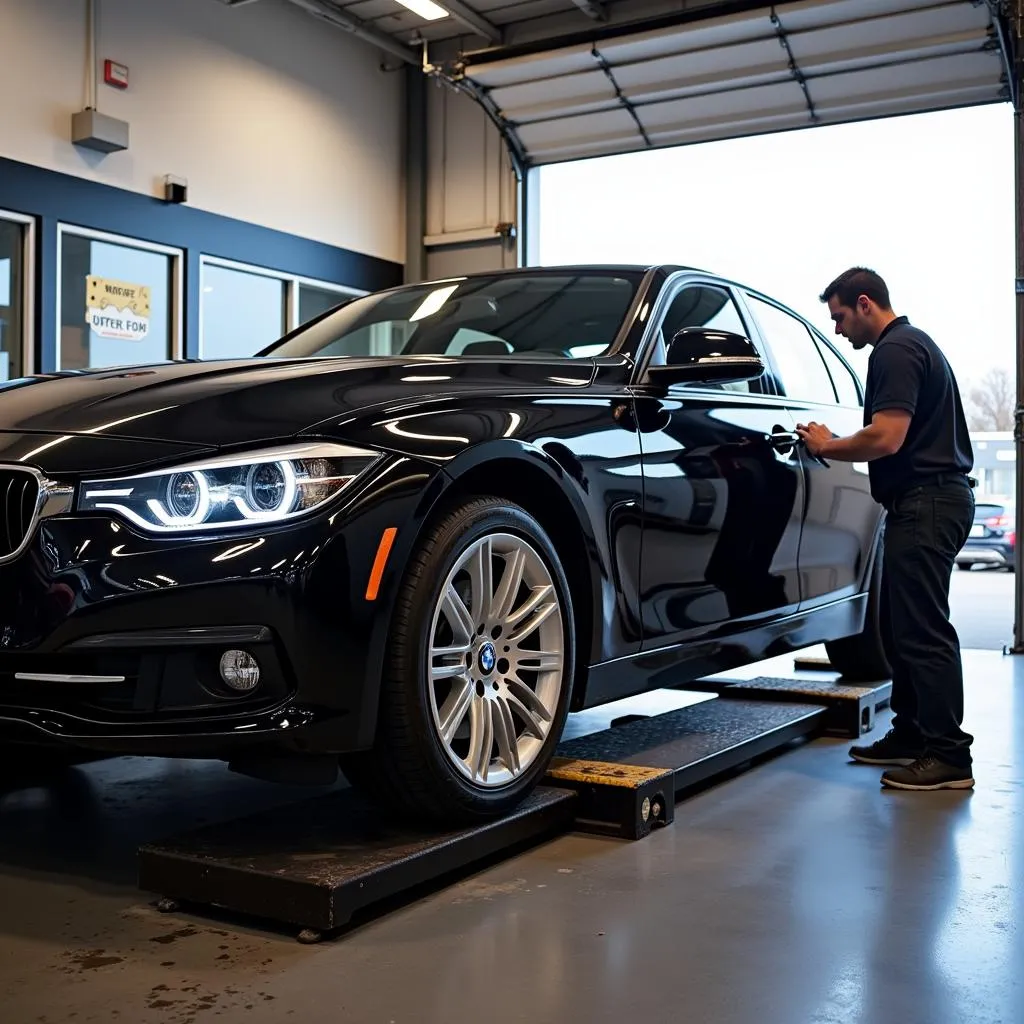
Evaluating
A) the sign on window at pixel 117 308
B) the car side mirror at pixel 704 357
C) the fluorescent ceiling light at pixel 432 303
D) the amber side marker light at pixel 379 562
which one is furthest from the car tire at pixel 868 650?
the sign on window at pixel 117 308

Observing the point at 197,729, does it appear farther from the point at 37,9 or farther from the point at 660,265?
the point at 37,9

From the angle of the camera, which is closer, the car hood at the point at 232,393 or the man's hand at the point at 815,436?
the car hood at the point at 232,393

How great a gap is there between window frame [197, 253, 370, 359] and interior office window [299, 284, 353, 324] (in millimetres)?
19

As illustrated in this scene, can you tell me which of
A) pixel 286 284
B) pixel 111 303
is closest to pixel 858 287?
pixel 111 303

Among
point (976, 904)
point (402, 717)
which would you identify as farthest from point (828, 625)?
point (402, 717)

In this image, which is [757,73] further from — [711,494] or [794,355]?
[711,494]

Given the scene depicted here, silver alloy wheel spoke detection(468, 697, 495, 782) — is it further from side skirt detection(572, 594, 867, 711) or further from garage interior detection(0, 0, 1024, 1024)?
side skirt detection(572, 594, 867, 711)

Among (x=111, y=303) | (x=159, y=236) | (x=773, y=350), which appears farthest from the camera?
(x=159, y=236)

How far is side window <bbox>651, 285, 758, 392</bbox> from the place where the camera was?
11.3ft

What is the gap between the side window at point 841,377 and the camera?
4.84 m

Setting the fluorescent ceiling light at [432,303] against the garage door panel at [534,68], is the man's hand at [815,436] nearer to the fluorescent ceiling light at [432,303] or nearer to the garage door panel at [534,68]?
the fluorescent ceiling light at [432,303]

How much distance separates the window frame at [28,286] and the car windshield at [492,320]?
4.56 metres

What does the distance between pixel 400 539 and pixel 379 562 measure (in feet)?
0.22

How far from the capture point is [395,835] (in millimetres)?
2562
